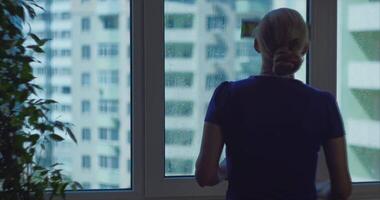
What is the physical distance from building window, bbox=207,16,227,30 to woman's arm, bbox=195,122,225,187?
1010mm

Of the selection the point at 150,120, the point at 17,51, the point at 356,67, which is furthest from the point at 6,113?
the point at 356,67

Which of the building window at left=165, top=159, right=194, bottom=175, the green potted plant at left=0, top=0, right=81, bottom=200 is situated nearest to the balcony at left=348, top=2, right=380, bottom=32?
the building window at left=165, top=159, right=194, bottom=175

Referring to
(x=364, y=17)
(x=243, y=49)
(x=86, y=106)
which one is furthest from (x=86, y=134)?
(x=364, y=17)

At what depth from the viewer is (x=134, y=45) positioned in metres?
2.26

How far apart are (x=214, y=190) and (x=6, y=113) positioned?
1029 mm

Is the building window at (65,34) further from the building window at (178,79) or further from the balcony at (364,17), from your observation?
the balcony at (364,17)

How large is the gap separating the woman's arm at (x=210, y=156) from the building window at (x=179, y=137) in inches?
36.0

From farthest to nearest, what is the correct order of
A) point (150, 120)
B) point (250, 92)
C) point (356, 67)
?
1. point (356, 67)
2. point (150, 120)
3. point (250, 92)

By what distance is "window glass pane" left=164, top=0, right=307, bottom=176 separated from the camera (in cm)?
231

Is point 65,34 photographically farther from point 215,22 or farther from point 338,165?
point 338,165

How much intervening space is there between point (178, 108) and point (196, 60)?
231mm

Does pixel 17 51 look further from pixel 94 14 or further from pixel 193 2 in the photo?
pixel 193 2

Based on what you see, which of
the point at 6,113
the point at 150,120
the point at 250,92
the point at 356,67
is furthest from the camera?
the point at 356,67

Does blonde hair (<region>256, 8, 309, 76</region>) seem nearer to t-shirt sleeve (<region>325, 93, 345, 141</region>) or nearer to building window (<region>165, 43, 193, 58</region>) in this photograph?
t-shirt sleeve (<region>325, 93, 345, 141</region>)
